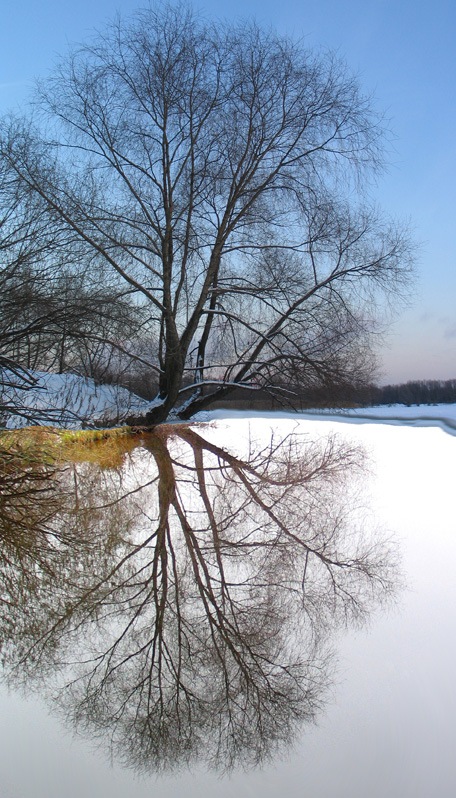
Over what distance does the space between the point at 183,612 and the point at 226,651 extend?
0.21m

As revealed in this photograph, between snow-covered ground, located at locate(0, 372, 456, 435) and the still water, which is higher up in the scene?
snow-covered ground, located at locate(0, 372, 456, 435)

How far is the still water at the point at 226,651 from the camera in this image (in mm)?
893

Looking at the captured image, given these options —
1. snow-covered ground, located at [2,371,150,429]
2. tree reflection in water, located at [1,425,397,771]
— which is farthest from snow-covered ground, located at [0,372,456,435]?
tree reflection in water, located at [1,425,397,771]

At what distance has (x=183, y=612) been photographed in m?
1.43

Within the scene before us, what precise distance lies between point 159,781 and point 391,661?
1.76ft

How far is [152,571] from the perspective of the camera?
5.45 ft

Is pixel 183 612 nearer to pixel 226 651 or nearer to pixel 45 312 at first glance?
pixel 226 651

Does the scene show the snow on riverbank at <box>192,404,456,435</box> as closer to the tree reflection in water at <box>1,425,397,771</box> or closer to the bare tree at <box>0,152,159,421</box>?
the bare tree at <box>0,152,159,421</box>

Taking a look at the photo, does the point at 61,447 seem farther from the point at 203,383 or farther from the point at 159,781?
the point at 159,781

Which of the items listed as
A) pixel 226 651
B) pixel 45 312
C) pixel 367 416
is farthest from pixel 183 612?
pixel 367 416

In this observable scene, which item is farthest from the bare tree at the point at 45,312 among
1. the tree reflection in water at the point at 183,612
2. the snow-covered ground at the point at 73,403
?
the tree reflection in water at the point at 183,612

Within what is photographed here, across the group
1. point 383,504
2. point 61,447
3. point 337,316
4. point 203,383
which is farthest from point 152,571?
point 337,316

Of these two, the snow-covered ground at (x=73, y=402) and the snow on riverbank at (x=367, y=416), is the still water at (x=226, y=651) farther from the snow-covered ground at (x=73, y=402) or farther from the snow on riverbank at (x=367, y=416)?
the snow on riverbank at (x=367, y=416)

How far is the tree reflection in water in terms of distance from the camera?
104cm
